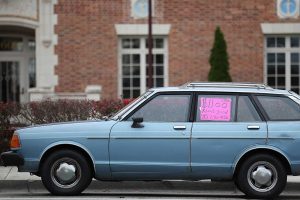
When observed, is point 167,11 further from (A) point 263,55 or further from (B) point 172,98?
(B) point 172,98

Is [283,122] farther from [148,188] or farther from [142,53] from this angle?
[142,53]

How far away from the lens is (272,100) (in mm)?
9562

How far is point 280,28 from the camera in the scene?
18547mm

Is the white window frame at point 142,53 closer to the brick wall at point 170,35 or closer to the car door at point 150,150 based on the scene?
the brick wall at point 170,35

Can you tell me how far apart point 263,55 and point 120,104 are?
6861mm

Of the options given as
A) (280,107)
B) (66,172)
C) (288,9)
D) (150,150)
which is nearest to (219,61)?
(288,9)

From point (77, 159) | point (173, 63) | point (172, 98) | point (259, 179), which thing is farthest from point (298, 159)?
point (173, 63)

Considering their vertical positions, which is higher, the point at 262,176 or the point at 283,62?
the point at 283,62

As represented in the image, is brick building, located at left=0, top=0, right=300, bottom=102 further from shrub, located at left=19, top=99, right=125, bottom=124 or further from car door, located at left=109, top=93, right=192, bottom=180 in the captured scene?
car door, located at left=109, top=93, right=192, bottom=180

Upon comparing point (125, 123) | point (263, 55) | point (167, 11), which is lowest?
point (125, 123)

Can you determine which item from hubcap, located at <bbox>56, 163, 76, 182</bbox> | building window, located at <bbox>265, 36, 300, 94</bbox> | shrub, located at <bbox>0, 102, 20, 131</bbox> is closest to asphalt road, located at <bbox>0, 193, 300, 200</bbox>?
hubcap, located at <bbox>56, 163, 76, 182</bbox>

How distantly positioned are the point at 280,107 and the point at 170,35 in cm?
933

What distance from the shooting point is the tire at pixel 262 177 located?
9.23 metres

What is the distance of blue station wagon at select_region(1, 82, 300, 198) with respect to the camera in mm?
9258
